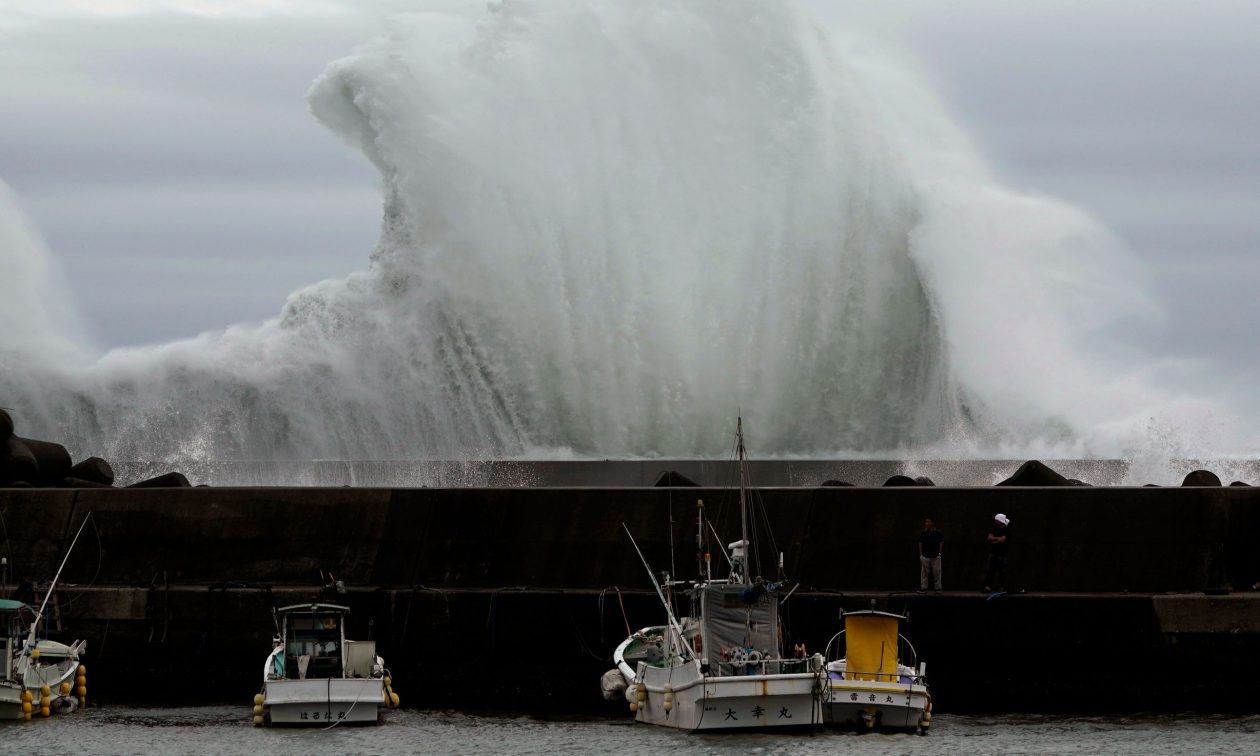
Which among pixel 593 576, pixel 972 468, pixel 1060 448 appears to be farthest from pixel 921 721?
pixel 1060 448

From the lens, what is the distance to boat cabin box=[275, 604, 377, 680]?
77.6 feet

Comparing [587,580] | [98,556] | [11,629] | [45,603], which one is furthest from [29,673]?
[587,580]

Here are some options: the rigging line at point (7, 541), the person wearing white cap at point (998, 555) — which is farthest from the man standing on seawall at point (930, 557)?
the rigging line at point (7, 541)

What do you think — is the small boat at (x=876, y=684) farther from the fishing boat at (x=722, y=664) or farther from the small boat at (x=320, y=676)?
the small boat at (x=320, y=676)

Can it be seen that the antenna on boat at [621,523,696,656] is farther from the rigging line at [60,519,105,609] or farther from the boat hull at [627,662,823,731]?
the rigging line at [60,519,105,609]

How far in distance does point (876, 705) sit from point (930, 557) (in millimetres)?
2310

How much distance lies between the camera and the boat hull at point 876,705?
22297 mm

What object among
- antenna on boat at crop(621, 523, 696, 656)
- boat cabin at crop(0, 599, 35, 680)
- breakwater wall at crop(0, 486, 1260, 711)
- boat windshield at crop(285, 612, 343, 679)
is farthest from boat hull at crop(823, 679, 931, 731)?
boat cabin at crop(0, 599, 35, 680)

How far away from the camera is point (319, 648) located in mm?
23688

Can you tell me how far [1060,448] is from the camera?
37.9 m

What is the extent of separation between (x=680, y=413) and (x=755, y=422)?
5.06 feet

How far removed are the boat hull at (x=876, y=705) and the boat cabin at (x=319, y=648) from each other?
220 inches

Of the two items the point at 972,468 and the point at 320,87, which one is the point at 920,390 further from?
the point at 320,87

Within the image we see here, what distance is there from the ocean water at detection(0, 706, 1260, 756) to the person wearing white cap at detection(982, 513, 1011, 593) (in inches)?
65.1
